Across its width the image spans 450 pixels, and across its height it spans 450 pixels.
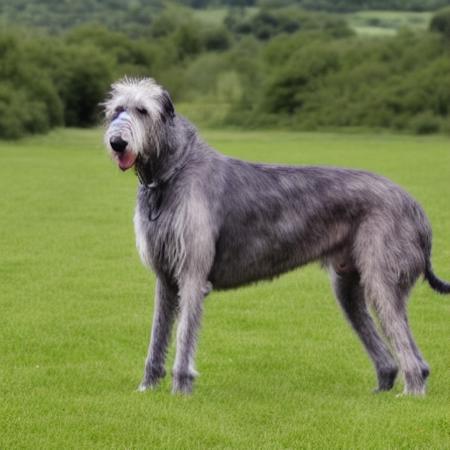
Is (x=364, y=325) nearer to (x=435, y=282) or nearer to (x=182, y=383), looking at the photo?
(x=435, y=282)

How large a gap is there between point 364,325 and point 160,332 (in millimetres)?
1771

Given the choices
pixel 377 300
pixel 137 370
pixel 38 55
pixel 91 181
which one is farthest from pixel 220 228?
pixel 38 55

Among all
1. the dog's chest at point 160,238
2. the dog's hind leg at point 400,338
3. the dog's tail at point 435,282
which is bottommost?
the dog's hind leg at point 400,338

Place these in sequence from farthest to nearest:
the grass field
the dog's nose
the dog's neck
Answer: the dog's neck < the dog's nose < the grass field

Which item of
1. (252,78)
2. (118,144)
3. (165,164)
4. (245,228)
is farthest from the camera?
(252,78)

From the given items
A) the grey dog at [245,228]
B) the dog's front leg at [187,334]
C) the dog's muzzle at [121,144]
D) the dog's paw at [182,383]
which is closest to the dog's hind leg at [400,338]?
the grey dog at [245,228]

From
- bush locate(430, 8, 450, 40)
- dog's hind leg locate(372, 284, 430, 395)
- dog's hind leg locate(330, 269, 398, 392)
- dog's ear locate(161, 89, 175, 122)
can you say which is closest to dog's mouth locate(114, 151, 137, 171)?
dog's ear locate(161, 89, 175, 122)

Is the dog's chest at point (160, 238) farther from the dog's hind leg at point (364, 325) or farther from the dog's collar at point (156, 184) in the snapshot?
the dog's hind leg at point (364, 325)

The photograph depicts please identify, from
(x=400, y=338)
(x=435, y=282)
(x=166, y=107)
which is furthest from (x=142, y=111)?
(x=435, y=282)

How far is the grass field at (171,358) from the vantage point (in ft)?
24.5

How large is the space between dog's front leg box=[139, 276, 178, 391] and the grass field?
16 centimetres

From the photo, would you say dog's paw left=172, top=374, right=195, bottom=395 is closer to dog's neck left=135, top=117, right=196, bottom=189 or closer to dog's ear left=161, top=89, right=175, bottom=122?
dog's neck left=135, top=117, right=196, bottom=189

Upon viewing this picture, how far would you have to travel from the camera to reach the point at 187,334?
841 centimetres

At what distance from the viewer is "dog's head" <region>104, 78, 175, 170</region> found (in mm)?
8023
